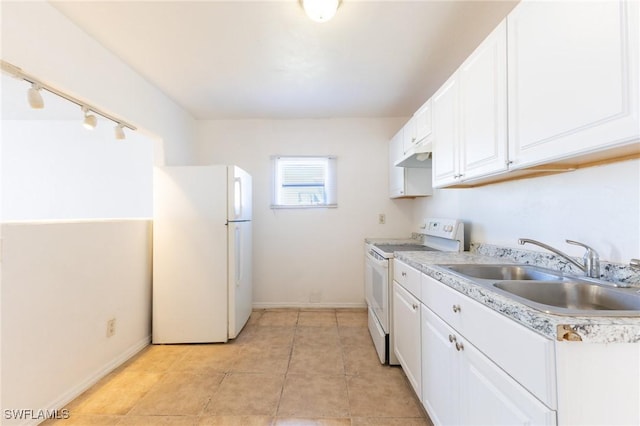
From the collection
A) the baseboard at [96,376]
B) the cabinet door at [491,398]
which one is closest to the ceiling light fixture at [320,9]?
the cabinet door at [491,398]

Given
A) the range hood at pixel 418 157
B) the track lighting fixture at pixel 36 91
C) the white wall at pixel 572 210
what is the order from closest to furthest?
the white wall at pixel 572 210
the track lighting fixture at pixel 36 91
the range hood at pixel 418 157

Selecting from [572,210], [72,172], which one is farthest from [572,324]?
[72,172]

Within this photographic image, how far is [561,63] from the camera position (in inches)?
38.0

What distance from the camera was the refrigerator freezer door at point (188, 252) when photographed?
2.53 meters

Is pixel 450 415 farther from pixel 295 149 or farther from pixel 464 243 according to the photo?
pixel 295 149

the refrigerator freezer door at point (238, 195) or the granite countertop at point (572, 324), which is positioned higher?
the refrigerator freezer door at point (238, 195)

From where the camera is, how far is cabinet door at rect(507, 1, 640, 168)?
78 centimetres

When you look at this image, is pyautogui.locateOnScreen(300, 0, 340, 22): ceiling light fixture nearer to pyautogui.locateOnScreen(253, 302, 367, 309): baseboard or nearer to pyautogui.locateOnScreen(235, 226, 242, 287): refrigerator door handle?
pyautogui.locateOnScreen(235, 226, 242, 287): refrigerator door handle

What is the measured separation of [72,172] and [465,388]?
13.3ft

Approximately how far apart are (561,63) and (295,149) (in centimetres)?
278

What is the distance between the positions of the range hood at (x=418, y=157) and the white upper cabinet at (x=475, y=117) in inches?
8.5

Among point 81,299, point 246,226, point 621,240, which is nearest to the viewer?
point 621,240

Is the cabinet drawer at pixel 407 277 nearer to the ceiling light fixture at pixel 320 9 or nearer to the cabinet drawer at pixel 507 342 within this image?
the cabinet drawer at pixel 507 342

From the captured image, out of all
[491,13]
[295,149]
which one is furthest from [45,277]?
[491,13]
